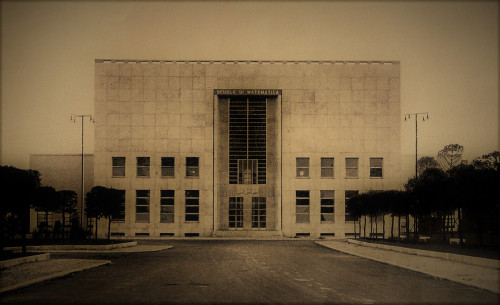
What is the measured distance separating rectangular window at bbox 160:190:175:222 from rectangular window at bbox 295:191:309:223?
14.7 metres

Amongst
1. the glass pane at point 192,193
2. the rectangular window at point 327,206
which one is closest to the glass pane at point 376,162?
the rectangular window at point 327,206

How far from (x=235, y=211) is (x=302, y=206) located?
7.97m

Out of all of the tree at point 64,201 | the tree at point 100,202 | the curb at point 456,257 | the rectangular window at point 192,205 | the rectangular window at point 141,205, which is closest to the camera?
the curb at point 456,257

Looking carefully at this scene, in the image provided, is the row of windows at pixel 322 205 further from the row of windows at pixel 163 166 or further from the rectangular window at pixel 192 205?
the row of windows at pixel 163 166

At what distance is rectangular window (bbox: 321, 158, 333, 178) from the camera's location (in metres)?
71.6

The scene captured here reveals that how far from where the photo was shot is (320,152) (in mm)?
71188

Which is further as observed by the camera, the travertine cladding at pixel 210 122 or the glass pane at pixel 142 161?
the glass pane at pixel 142 161

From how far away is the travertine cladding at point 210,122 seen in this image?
232ft

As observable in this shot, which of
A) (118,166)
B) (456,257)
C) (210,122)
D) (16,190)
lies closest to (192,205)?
Answer: (118,166)

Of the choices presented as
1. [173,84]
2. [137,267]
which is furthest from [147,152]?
[137,267]

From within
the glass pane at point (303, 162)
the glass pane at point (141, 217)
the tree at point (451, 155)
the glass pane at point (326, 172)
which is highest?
the tree at point (451, 155)

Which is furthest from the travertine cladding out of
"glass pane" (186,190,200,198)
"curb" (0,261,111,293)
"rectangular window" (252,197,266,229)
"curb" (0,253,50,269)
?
"curb" (0,261,111,293)

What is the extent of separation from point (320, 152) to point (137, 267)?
152 ft

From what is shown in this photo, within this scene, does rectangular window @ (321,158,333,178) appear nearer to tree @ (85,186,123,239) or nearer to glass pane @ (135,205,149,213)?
glass pane @ (135,205,149,213)
